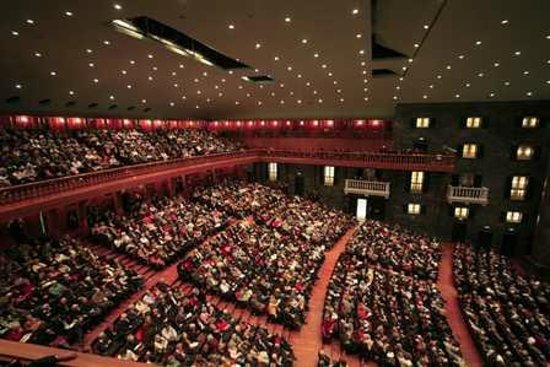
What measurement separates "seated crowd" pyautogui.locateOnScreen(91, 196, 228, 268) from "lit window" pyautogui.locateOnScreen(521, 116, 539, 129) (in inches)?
779

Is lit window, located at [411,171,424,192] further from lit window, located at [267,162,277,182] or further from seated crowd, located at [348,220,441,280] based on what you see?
lit window, located at [267,162,277,182]

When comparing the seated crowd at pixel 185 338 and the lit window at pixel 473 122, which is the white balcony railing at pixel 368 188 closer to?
the lit window at pixel 473 122

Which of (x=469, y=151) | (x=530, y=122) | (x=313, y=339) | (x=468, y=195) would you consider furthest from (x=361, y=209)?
(x=313, y=339)

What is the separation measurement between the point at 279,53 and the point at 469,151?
1605 centimetres

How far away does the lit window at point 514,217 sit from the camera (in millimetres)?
20375

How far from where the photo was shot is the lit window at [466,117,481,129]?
68.1 ft

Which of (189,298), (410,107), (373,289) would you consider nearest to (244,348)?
(189,298)

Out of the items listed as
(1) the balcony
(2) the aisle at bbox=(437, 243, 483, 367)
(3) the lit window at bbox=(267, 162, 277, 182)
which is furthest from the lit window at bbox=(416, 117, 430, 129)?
(3) the lit window at bbox=(267, 162, 277, 182)

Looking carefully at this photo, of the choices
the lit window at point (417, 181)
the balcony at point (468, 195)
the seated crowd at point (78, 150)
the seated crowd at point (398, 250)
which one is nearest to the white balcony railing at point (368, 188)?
the lit window at point (417, 181)

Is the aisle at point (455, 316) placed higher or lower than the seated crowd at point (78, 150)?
lower

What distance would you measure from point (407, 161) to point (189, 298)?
1670cm

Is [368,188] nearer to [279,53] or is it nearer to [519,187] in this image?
[519,187]

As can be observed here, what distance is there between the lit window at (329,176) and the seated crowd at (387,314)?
32.8ft

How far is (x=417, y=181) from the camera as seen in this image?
21.8m
